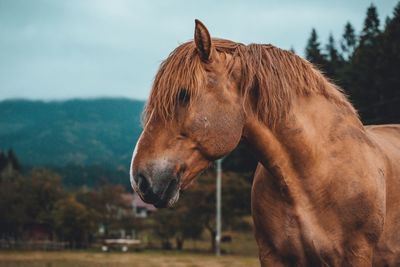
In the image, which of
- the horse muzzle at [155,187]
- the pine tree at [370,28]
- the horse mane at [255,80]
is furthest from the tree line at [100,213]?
the horse muzzle at [155,187]

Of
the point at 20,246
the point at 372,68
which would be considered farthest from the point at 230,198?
the point at 20,246

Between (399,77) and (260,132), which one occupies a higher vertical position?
(399,77)

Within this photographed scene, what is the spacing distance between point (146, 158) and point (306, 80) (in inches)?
55.9

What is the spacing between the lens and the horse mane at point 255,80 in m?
3.15

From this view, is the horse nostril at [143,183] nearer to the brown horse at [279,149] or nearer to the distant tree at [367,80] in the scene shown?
the brown horse at [279,149]

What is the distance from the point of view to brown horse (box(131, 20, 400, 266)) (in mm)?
3131

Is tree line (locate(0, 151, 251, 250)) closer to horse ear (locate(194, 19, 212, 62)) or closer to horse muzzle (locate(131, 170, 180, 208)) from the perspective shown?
horse ear (locate(194, 19, 212, 62))

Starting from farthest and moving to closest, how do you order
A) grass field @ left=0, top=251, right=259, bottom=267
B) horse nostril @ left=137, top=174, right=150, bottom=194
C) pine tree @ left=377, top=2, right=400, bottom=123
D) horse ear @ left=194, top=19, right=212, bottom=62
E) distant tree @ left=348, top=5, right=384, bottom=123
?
distant tree @ left=348, top=5, right=384, bottom=123, pine tree @ left=377, top=2, right=400, bottom=123, grass field @ left=0, top=251, right=259, bottom=267, horse ear @ left=194, top=19, right=212, bottom=62, horse nostril @ left=137, top=174, right=150, bottom=194

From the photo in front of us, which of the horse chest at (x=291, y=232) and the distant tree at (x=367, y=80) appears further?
the distant tree at (x=367, y=80)

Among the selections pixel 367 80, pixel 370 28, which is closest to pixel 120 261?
pixel 367 80

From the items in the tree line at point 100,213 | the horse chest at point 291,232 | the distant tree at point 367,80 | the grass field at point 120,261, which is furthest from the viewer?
the tree line at point 100,213

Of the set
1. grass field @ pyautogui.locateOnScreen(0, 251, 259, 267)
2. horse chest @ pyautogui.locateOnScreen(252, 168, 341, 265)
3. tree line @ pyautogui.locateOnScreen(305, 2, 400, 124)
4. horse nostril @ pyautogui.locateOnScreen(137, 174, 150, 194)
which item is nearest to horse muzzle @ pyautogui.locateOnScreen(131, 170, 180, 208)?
horse nostril @ pyautogui.locateOnScreen(137, 174, 150, 194)

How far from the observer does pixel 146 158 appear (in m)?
3.02

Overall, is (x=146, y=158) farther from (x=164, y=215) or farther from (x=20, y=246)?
(x=20, y=246)
